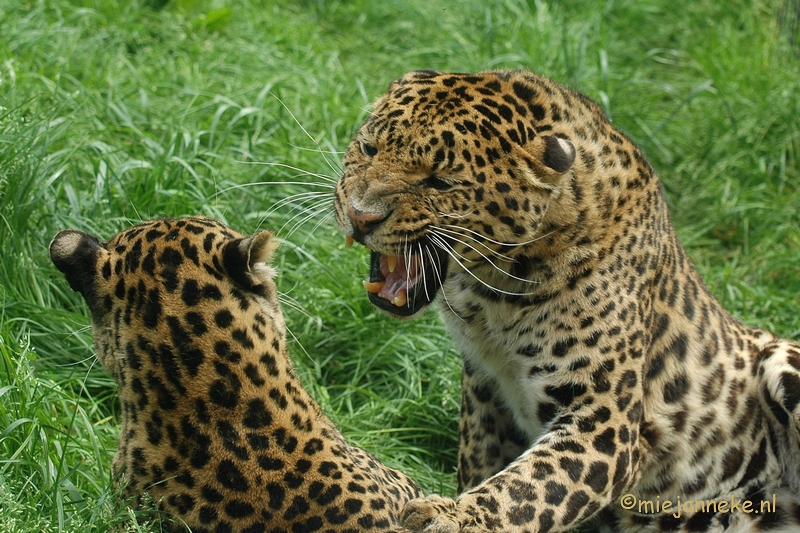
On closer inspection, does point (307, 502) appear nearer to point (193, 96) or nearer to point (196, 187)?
point (196, 187)

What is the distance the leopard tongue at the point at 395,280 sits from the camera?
593 centimetres

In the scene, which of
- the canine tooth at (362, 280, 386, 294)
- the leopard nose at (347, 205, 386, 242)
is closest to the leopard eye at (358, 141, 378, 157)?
the leopard nose at (347, 205, 386, 242)

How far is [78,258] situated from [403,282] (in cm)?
173

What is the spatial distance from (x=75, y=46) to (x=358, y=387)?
4.70 m

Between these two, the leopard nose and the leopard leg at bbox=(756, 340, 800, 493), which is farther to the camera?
the leopard leg at bbox=(756, 340, 800, 493)

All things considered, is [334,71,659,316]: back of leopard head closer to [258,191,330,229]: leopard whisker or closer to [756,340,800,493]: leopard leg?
[258,191,330,229]: leopard whisker

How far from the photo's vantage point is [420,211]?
18.3 feet

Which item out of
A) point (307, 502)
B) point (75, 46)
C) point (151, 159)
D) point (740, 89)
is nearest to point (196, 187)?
point (151, 159)

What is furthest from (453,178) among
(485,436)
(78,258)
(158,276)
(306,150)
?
(306,150)

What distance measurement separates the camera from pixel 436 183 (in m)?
5.62

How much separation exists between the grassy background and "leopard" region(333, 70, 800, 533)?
78 cm

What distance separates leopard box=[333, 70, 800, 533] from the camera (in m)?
5.61

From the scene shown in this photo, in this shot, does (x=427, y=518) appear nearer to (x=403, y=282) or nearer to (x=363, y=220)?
(x=403, y=282)

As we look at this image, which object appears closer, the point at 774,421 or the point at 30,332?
the point at 774,421
